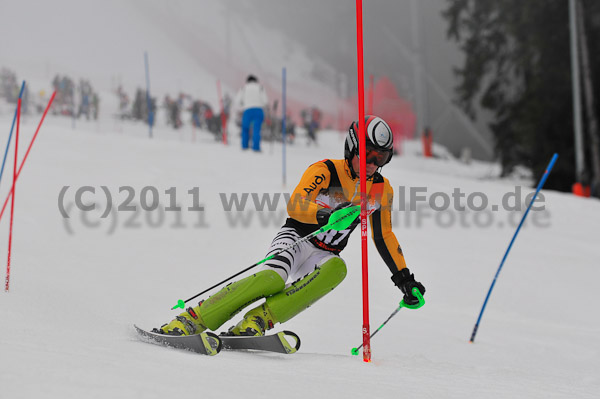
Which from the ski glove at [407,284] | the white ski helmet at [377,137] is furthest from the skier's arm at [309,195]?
the ski glove at [407,284]

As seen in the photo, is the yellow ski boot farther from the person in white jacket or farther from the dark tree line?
the dark tree line

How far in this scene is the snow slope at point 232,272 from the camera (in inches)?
84.0

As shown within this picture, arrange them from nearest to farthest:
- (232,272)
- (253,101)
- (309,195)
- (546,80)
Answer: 1. (309,195)
2. (232,272)
3. (253,101)
4. (546,80)

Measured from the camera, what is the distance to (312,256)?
3.38 m

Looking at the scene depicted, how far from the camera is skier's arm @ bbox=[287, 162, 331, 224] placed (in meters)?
3.04

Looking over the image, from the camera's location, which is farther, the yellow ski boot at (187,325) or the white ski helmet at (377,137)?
the white ski helmet at (377,137)

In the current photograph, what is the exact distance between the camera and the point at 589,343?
4.83 metres

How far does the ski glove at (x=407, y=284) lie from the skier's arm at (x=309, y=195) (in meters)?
0.67

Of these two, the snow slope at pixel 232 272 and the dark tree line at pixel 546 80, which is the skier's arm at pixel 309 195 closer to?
the snow slope at pixel 232 272

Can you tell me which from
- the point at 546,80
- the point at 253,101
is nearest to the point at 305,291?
the point at 253,101

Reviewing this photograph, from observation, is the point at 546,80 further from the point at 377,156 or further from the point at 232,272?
the point at 377,156

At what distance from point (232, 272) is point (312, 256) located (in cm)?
282

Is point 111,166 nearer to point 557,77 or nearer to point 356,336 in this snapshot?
point 356,336

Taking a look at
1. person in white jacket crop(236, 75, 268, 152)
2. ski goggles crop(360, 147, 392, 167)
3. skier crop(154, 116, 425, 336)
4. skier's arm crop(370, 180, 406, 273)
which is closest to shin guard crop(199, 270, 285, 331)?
skier crop(154, 116, 425, 336)
